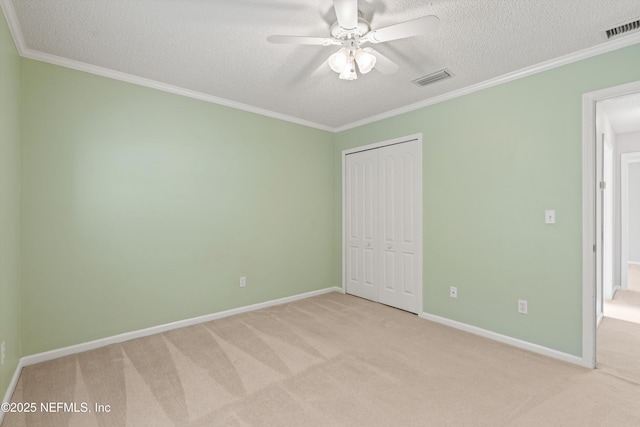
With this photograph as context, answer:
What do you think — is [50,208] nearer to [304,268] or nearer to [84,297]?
[84,297]

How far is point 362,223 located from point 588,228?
8.20 feet

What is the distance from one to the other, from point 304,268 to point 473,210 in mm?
2377

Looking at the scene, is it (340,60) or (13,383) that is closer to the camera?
(340,60)

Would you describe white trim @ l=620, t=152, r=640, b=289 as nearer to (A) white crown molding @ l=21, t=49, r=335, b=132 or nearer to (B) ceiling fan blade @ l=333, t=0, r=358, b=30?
(A) white crown molding @ l=21, t=49, r=335, b=132

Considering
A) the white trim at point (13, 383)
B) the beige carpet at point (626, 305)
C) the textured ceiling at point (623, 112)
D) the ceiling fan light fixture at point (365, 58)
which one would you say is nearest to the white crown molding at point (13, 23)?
the ceiling fan light fixture at point (365, 58)

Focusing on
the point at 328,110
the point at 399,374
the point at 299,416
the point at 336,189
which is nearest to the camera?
the point at 299,416

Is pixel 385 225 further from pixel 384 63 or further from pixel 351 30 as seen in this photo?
pixel 351 30

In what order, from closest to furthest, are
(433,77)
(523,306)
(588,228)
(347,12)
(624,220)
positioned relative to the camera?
(347,12)
(588,228)
(523,306)
(433,77)
(624,220)

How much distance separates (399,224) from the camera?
3.86 meters

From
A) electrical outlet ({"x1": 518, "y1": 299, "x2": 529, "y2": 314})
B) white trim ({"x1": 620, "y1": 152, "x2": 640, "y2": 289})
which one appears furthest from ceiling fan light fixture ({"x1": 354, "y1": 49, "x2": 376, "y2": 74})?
white trim ({"x1": 620, "y1": 152, "x2": 640, "y2": 289})

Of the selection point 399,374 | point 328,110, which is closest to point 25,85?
point 328,110

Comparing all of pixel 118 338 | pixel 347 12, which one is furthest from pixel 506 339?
pixel 118 338

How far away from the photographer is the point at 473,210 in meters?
3.15

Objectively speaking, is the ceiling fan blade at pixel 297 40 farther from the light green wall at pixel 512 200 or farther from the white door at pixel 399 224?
the white door at pixel 399 224
